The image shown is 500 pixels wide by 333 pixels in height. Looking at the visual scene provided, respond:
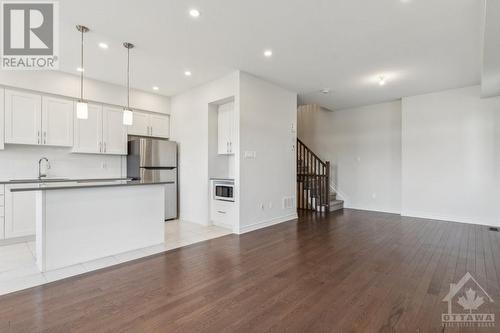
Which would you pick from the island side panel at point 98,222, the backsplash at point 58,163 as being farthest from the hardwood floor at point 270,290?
the backsplash at point 58,163

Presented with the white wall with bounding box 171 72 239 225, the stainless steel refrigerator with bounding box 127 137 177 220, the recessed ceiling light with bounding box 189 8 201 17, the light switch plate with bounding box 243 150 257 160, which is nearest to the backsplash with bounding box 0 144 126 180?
the stainless steel refrigerator with bounding box 127 137 177 220

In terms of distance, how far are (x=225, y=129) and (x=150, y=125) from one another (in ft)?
6.39

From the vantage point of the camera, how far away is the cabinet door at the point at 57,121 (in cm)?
421

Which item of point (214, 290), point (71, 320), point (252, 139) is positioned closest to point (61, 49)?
point (252, 139)

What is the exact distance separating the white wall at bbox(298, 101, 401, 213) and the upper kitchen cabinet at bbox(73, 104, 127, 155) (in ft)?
19.0

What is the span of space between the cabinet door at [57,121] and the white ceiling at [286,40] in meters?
0.66

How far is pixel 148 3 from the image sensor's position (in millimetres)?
2551

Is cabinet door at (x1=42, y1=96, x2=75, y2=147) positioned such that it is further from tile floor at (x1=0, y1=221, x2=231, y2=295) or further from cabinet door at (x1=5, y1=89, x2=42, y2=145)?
tile floor at (x1=0, y1=221, x2=231, y2=295)

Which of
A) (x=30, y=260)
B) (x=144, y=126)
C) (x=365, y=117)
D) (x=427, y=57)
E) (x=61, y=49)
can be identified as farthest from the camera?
(x=365, y=117)

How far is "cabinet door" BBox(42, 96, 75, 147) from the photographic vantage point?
421cm

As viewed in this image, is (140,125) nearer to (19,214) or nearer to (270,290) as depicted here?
(19,214)

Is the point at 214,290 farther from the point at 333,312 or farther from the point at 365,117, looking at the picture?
the point at 365,117

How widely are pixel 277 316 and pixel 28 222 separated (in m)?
4.47

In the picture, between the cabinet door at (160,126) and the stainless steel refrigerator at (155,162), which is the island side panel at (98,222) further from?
the cabinet door at (160,126)
